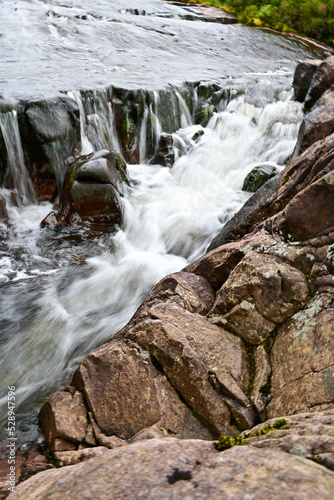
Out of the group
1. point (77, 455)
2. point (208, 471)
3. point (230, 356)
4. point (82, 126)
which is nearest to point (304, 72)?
point (82, 126)

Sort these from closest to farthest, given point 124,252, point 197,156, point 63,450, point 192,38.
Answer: point 63,450
point 124,252
point 197,156
point 192,38

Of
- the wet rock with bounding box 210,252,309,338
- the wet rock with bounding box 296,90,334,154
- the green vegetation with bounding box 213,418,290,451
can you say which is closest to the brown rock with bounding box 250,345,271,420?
the wet rock with bounding box 210,252,309,338

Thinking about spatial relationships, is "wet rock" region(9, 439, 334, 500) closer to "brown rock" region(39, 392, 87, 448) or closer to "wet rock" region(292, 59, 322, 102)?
"brown rock" region(39, 392, 87, 448)

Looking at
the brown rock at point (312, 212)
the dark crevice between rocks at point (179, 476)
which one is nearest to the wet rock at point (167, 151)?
the brown rock at point (312, 212)

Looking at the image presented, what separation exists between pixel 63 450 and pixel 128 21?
18.8m

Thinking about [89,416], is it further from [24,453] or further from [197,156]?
[197,156]

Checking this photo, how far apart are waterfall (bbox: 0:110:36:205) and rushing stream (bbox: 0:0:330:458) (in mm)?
23

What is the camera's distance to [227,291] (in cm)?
329

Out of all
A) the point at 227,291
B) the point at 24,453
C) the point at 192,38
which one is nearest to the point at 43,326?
the point at 24,453

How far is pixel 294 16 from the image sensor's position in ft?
65.1

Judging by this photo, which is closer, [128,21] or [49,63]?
[49,63]

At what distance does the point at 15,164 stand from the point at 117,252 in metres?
2.98

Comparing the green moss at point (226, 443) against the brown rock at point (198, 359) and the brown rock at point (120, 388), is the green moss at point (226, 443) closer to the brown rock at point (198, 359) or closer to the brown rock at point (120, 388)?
the brown rock at point (198, 359)

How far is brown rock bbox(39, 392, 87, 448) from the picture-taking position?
2938 mm
